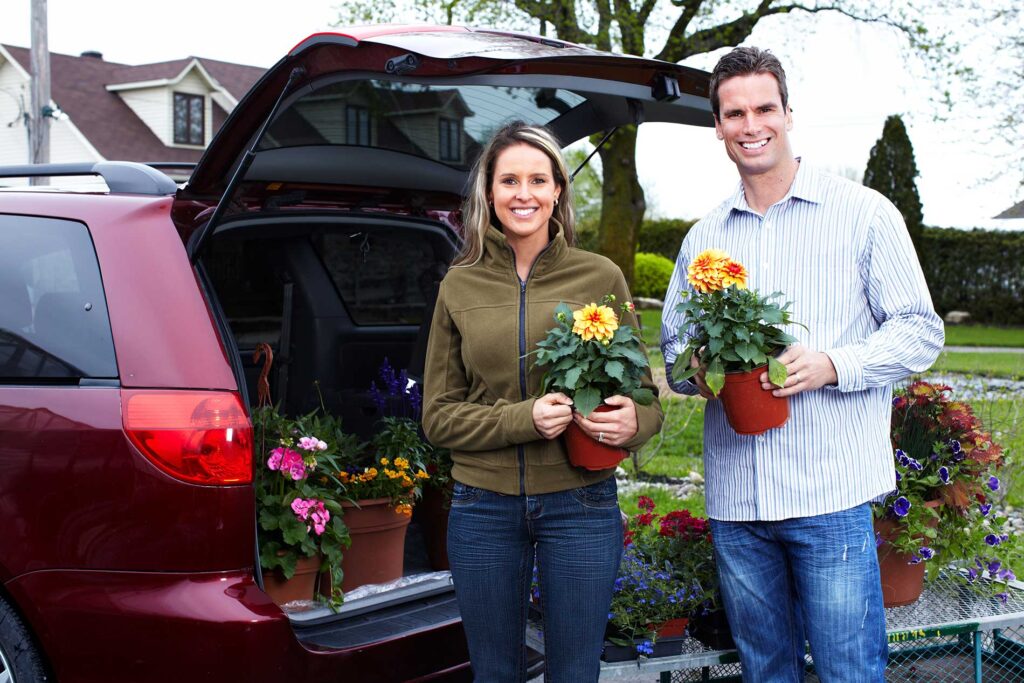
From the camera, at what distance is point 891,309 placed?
2391mm

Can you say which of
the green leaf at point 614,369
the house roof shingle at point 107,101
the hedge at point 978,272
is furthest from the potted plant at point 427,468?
the house roof shingle at point 107,101

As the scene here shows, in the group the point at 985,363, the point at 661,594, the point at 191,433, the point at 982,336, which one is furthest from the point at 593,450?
the point at 982,336

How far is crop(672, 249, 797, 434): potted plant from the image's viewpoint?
230 centimetres

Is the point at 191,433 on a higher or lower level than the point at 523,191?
lower

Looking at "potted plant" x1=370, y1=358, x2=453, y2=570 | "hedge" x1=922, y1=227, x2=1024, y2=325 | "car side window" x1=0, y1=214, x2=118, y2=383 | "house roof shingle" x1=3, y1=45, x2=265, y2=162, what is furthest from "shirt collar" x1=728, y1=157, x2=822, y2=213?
"house roof shingle" x1=3, y1=45, x2=265, y2=162

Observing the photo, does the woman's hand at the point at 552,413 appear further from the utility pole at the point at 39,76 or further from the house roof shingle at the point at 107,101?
the house roof shingle at the point at 107,101

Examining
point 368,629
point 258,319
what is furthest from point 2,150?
point 368,629

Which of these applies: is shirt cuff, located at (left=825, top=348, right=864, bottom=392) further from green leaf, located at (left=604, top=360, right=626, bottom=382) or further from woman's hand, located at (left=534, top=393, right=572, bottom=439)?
woman's hand, located at (left=534, top=393, right=572, bottom=439)

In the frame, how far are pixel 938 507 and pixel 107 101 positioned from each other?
107 ft

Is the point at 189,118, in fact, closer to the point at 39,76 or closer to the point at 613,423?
the point at 39,76

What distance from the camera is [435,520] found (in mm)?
3682

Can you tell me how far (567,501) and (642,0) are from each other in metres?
13.0

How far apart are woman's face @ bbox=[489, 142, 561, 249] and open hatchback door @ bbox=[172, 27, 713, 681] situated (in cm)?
20

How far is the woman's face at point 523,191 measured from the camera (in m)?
2.47
